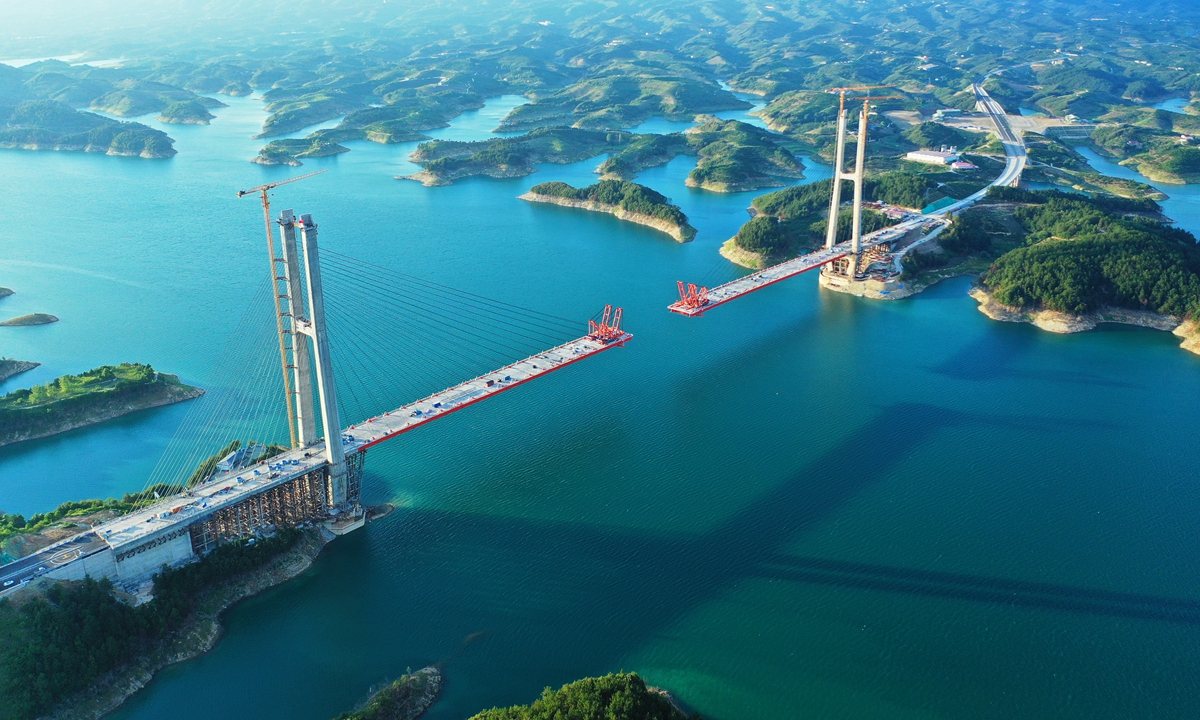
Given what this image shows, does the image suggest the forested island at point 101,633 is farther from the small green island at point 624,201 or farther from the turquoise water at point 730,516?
the small green island at point 624,201

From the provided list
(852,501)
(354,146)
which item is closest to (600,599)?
(852,501)

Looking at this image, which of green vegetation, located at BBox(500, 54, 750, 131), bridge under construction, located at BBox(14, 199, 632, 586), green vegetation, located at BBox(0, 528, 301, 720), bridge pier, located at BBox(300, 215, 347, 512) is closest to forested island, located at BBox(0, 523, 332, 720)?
green vegetation, located at BBox(0, 528, 301, 720)

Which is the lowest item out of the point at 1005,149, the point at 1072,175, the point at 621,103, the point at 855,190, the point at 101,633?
the point at 101,633

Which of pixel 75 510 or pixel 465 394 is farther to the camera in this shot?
pixel 465 394

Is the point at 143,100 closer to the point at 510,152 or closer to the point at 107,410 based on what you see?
Result: the point at 510,152

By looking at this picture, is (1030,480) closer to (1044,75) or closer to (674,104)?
(674,104)

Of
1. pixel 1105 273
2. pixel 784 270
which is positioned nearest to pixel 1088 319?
pixel 1105 273

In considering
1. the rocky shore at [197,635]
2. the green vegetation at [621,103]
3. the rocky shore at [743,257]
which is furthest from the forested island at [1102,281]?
the green vegetation at [621,103]
